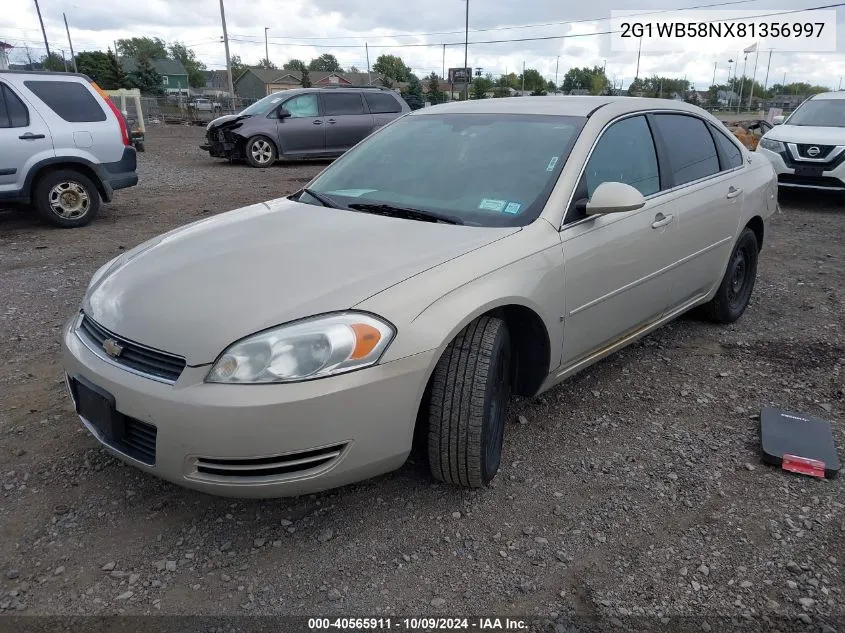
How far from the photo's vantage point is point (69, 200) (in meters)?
7.71

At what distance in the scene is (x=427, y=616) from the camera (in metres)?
2.13

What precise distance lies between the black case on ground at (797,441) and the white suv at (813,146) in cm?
700

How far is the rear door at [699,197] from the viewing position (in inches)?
149

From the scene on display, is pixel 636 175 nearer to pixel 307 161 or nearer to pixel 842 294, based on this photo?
pixel 842 294

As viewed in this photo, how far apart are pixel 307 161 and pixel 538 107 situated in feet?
40.1

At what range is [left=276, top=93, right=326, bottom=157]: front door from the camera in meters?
13.9

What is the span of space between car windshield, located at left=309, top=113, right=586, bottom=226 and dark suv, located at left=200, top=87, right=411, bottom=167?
10.8 m

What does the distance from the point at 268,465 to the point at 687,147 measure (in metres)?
3.18

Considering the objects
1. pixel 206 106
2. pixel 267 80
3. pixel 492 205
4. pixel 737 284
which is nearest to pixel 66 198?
pixel 492 205

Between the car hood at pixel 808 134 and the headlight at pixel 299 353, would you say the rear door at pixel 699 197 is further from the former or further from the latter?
the car hood at pixel 808 134

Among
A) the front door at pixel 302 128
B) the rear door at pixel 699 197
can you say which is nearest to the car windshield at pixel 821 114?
the rear door at pixel 699 197

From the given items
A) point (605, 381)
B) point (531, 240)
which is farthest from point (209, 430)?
point (605, 381)

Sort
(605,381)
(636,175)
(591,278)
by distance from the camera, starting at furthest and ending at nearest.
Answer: (605,381) → (636,175) → (591,278)

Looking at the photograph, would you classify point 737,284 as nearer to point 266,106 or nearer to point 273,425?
point 273,425
